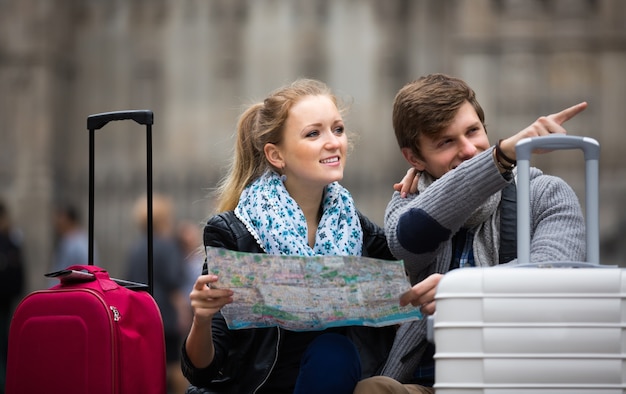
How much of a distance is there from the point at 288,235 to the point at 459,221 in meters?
0.42

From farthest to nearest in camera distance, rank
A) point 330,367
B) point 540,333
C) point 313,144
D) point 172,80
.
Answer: point 172,80 → point 313,144 → point 330,367 → point 540,333

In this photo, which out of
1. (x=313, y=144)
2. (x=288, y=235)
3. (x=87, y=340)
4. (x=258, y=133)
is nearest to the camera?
(x=87, y=340)

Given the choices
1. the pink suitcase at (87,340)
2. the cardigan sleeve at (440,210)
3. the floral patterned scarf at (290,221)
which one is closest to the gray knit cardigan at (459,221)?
the cardigan sleeve at (440,210)

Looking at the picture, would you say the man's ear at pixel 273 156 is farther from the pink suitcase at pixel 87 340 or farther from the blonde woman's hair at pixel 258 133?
the pink suitcase at pixel 87 340

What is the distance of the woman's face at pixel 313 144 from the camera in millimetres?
3057

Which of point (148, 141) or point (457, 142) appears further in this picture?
point (148, 141)

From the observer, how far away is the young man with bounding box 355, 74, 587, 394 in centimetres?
269

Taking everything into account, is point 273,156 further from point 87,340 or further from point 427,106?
point 87,340

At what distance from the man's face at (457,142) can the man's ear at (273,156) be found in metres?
0.35

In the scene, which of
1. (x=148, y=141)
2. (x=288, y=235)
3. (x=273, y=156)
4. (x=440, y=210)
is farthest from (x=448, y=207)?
(x=148, y=141)

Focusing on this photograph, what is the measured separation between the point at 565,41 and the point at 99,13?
346 centimetres

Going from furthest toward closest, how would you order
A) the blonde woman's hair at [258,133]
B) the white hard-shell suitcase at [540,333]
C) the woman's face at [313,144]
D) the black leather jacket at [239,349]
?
the blonde woman's hair at [258,133] < the woman's face at [313,144] < the black leather jacket at [239,349] < the white hard-shell suitcase at [540,333]

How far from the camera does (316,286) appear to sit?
2.61 m

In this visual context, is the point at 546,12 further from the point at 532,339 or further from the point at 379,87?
the point at 532,339
